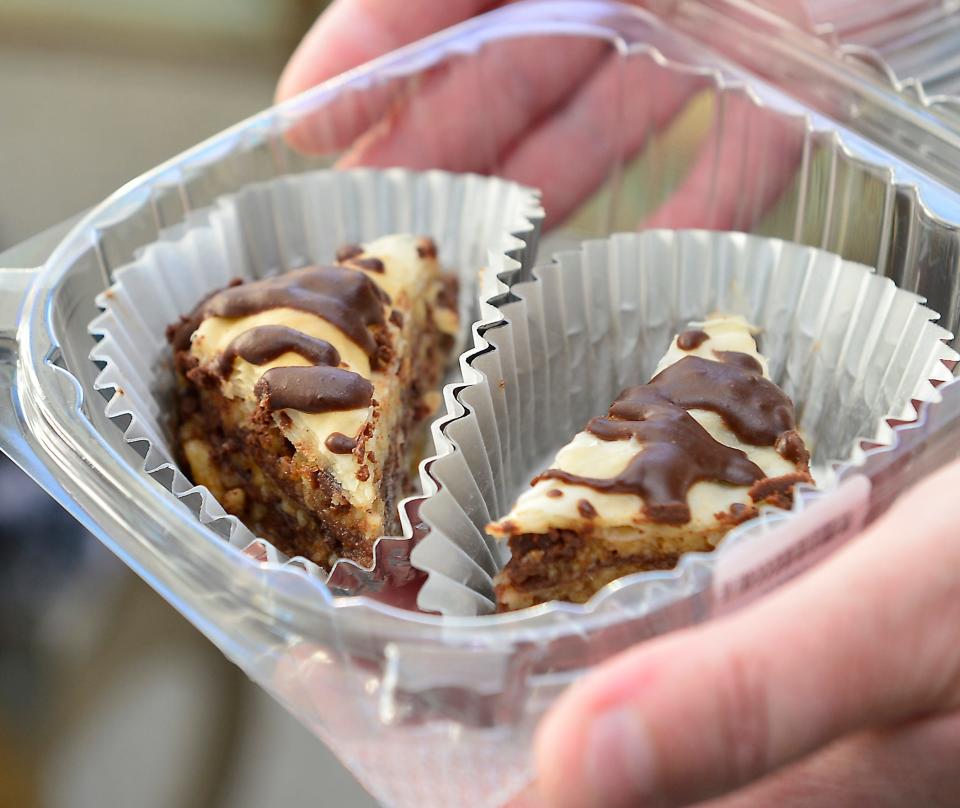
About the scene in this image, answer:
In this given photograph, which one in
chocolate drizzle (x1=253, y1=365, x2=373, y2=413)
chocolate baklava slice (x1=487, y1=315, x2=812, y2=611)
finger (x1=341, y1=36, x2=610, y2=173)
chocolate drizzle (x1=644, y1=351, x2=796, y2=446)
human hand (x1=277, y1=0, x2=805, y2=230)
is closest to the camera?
chocolate baklava slice (x1=487, y1=315, x2=812, y2=611)

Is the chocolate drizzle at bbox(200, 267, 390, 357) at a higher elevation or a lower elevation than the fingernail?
lower

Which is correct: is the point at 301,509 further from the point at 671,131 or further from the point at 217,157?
the point at 671,131

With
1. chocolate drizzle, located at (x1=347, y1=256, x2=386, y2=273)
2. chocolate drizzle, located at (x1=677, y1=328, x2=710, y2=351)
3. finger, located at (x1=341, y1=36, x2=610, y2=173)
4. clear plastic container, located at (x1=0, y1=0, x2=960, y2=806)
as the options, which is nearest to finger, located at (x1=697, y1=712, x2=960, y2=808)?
clear plastic container, located at (x1=0, y1=0, x2=960, y2=806)

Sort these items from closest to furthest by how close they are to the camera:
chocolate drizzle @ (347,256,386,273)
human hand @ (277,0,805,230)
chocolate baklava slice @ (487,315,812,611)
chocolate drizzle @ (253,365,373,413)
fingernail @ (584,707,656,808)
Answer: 1. fingernail @ (584,707,656,808)
2. chocolate baklava slice @ (487,315,812,611)
3. chocolate drizzle @ (253,365,373,413)
4. chocolate drizzle @ (347,256,386,273)
5. human hand @ (277,0,805,230)

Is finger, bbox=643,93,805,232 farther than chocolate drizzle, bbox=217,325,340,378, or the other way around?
finger, bbox=643,93,805,232

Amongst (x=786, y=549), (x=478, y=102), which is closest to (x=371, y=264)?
(x=478, y=102)

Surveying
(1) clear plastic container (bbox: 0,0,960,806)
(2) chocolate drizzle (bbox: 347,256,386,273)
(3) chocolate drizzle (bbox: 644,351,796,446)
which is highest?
(1) clear plastic container (bbox: 0,0,960,806)

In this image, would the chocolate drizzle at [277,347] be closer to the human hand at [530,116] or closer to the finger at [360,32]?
the human hand at [530,116]

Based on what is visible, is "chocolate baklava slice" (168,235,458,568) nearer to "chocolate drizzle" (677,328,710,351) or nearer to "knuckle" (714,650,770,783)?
"chocolate drizzle" (677,328,710,351)
